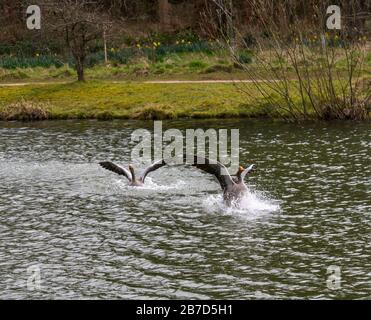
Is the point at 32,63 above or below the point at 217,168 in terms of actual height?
above

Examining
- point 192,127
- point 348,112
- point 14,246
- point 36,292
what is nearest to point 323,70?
point 348,112

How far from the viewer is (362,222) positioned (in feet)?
68.6

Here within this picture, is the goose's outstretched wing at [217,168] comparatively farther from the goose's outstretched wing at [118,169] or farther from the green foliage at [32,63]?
the green foliage at [32,63]

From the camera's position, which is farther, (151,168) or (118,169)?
(118,169)

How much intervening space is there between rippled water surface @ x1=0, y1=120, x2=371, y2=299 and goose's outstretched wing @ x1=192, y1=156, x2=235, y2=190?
770 mm

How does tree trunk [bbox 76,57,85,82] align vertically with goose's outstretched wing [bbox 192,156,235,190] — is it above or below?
above

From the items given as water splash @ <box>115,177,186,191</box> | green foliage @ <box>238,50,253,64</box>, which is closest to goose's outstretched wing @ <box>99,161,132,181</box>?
water splash @ <box>115,177,186,191</box>

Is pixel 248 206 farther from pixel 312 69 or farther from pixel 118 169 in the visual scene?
pixel 312 69

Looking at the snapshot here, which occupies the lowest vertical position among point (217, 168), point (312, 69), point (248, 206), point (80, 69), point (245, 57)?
point (248, 206)

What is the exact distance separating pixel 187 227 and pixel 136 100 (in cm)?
2627

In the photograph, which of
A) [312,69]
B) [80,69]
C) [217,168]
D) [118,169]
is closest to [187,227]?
[217,168]

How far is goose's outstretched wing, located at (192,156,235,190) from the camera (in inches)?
896

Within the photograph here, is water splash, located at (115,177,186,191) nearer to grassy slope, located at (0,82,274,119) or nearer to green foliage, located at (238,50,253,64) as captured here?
grassy slope, located at (0,82,274,119)

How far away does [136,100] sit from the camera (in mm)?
46531
